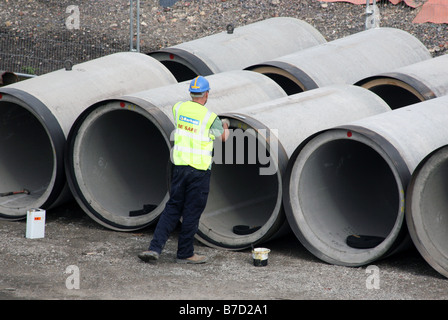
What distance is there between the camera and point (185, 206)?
22.6 feet

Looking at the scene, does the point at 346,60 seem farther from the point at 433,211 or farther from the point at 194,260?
the point at 194,260

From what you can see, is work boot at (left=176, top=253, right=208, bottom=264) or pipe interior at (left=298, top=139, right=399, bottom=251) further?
pipe interior at (left=298, top=139, right=399, bottom=251)

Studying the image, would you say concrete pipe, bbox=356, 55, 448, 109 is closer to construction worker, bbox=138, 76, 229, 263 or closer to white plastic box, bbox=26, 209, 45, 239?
construction worker, bbox=138, 76, 229, 263

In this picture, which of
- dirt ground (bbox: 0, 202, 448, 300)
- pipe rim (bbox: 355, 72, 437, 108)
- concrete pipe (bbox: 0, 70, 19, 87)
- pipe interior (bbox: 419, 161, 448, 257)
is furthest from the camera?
concrete pipe (bbox: 0, 70, 19, 87)

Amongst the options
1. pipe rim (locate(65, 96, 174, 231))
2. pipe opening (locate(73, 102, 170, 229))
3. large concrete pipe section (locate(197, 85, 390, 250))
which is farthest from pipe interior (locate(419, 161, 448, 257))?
pipe opening (locate(73, 102, 170, 229))

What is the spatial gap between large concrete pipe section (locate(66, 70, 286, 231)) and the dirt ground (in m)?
→ 0.38

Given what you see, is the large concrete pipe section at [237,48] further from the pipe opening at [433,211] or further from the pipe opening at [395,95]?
the pipe opening at [433,211]

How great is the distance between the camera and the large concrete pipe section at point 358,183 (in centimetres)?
662

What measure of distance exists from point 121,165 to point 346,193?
2.52 metres

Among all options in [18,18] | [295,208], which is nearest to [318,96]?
[295,208]

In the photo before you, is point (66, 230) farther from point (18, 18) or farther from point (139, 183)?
point (18, 18)

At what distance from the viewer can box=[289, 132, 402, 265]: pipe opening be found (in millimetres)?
6938

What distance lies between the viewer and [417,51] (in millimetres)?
10273

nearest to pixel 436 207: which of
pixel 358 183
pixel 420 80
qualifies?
pixel 358 183
